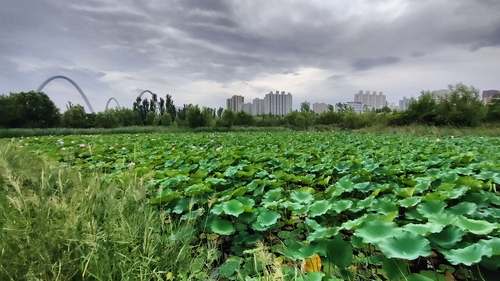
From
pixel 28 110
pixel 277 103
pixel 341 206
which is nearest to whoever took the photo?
pixel 341 206

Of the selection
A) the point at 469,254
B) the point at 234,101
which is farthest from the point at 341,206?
the point at 234,101

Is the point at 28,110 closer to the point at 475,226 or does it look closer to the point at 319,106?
the point at 475,226

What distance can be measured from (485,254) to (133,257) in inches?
56.0

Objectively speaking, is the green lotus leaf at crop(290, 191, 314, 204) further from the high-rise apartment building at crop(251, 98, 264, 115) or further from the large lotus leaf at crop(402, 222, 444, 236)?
the high-rise apartment building at crop(251, 98, 264, 115)

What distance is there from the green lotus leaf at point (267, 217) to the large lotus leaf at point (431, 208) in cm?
75

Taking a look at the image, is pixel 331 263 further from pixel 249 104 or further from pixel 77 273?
pixel 249 104

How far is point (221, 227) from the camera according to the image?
1.51m

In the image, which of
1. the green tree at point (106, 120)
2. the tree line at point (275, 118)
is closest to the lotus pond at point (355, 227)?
the tree line at point (275, 118)

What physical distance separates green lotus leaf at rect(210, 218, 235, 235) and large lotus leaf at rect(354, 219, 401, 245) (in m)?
0.66

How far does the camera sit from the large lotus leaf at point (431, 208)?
4.54 ft

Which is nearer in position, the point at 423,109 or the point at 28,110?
the point at 423,109

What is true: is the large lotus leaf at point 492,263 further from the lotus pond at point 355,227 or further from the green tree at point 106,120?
the green tree at point 106,120

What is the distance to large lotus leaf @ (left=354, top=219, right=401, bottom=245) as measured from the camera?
1.09 meters

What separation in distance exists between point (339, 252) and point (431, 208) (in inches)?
26.8
